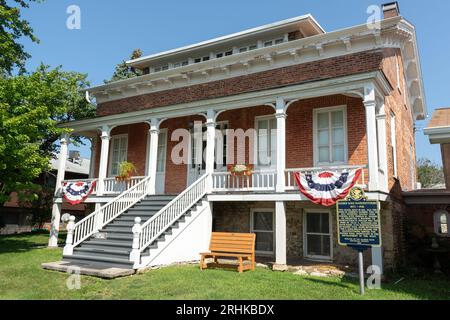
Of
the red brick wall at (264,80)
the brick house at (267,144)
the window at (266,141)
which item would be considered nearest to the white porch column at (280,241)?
the brick house at (267,144)

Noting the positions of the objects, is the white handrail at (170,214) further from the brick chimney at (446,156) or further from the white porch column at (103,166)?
the brick chimney at (446,156)

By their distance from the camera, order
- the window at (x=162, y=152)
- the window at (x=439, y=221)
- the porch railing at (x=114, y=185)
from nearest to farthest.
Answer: the window at (x=439, y=221) < the porch railing at (x=114, y=185) < the window at (x=162, y=152)

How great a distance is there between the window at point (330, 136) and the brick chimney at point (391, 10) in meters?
5.44

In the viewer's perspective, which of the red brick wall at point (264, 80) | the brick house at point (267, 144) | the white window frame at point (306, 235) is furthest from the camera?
the red brick wall at point (264, 80)

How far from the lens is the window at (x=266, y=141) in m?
13.3

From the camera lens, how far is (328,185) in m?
9.80

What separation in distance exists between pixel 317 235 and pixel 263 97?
4.97m

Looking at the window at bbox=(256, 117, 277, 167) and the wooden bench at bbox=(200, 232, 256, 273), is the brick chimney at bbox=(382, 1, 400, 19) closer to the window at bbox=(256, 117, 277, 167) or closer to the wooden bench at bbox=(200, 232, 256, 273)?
the window at bbox=(256, 117, 277, 167)

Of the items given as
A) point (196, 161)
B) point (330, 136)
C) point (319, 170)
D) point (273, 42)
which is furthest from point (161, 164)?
point (319, 170)

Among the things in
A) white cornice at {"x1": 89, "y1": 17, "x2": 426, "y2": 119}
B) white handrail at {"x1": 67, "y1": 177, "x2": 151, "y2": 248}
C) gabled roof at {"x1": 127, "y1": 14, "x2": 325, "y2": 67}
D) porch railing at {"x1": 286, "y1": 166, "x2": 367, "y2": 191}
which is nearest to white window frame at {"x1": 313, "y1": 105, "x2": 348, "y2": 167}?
porch railing at {"x1": 286, "y1": 166, "x2": 367, "y2": 191}

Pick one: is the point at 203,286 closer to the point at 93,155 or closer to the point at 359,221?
the point at 359,221
